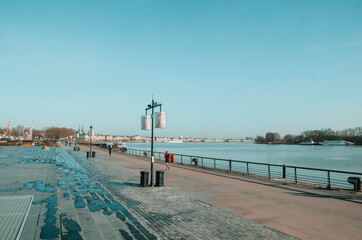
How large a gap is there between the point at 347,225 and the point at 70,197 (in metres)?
10.1

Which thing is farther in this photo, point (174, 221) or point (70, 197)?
point (70, 197)

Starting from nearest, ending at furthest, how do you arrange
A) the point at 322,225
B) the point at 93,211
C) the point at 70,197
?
the point at 322,225 → the point at 93,211 → the point at 70,197

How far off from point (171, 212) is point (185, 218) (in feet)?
2.73

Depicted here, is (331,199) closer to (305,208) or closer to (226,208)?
(305,208)

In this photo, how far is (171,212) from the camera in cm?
848

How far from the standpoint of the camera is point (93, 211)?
8.34m

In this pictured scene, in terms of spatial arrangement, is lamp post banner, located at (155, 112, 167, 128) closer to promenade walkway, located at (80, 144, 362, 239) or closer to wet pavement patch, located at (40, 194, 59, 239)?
promenade walkway, located at (80, 144, 362, 239)

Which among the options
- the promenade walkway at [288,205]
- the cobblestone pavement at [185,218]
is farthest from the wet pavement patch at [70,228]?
the promenade walkway at [288,205]

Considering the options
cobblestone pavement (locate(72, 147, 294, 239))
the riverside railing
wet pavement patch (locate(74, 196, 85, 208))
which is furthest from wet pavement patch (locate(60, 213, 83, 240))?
the riverside railing

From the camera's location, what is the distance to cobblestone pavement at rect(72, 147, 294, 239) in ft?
21.2

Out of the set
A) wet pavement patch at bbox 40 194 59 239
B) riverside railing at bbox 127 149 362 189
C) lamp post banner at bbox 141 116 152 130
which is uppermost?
lamp post banner at bbox 141 116 152 130

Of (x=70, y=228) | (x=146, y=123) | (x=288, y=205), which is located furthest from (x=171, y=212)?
(x=146, y=123)

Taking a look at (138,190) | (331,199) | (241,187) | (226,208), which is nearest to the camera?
(226,208)

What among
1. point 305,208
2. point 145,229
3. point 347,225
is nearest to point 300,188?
point 305,208
